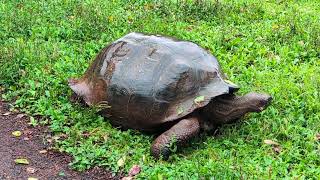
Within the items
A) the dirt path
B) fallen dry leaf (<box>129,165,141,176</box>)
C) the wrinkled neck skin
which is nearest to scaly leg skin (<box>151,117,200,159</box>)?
fallen dry leaf (<box>129,165,141,176</box>)

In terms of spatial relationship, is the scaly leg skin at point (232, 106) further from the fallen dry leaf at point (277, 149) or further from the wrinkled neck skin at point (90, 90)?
the wrinkled neck skin at point (90, 90)

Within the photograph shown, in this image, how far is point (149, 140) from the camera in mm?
5527

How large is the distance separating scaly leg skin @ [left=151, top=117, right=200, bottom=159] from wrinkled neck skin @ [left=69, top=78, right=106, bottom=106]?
0.92m

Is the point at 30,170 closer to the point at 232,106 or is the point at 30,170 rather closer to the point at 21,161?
the point at 21,161

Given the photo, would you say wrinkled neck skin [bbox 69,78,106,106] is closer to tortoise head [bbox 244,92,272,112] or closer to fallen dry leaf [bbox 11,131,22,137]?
fallen dry leaf [bbox 11,131,22,137]

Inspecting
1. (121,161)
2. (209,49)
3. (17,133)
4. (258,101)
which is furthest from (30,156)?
(209,49)

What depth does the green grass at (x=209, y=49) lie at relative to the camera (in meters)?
5.10

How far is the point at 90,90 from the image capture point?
19.8 feet

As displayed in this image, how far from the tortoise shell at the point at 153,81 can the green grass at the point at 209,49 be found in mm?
251

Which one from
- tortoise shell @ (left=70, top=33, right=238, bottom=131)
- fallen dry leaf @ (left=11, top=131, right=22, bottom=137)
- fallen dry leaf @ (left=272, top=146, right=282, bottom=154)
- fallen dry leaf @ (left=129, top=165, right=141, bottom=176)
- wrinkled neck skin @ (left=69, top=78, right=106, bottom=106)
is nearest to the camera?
fallen dry leaf @ (left=129, top=165, right=141, bottom=176)

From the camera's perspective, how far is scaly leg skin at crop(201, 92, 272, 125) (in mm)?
5449

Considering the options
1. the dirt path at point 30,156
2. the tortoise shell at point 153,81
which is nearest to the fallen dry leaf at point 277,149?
the tortoise shell at point 153,81

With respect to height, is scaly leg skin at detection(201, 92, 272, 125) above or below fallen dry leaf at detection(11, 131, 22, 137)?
above

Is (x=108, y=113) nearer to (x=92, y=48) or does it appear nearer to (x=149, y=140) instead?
(x=149, y=140)
